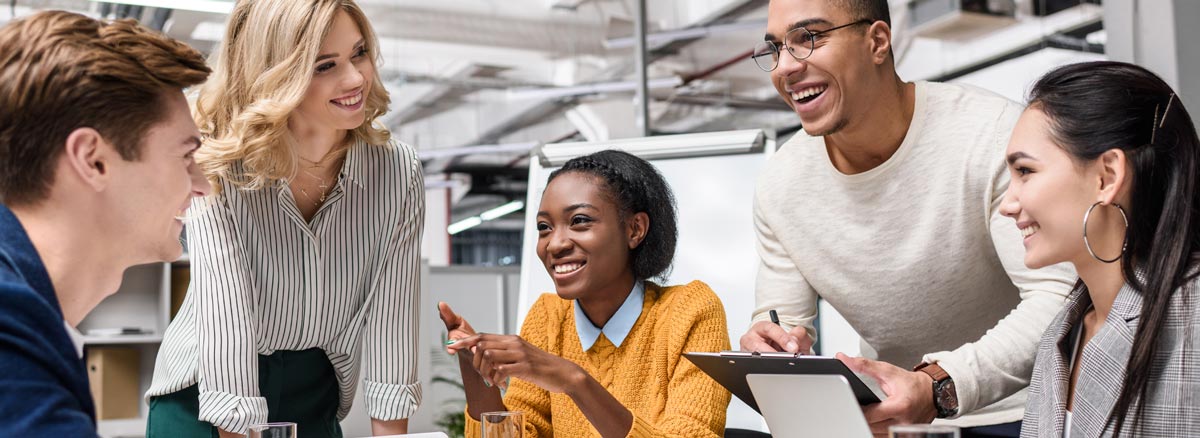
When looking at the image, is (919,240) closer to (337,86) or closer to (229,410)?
(337,86)

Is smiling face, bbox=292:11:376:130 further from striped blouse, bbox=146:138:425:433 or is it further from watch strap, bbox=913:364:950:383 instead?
watch strap, bbox=913:364:950:383

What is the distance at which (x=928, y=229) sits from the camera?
1946 mm

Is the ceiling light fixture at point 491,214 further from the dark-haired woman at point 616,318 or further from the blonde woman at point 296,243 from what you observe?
the blonde woman at point 296,243

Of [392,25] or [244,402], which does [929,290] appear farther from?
[392,25]

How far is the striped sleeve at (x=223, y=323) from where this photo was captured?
1727 mm

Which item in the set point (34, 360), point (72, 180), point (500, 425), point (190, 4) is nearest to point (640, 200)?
point (500, 425)

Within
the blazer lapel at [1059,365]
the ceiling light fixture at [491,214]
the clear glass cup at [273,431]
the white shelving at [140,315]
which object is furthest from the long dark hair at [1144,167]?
the ceiling light fixture at [491,214]

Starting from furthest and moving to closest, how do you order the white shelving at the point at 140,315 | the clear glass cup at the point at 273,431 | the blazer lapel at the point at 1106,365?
the white shelving at the point at 140,315 → the blazer lapel at the point at 1106,365 → the clear glass cup at the point at 273,431

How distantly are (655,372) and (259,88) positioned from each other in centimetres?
92

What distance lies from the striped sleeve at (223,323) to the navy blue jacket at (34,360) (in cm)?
79

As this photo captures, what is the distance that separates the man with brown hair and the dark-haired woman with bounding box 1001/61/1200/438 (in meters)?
1.17

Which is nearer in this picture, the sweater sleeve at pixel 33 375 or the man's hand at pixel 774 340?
the sweater sleeve at pixel 33 375

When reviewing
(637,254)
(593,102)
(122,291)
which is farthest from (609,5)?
(637,254)

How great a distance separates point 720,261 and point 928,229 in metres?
1.18
